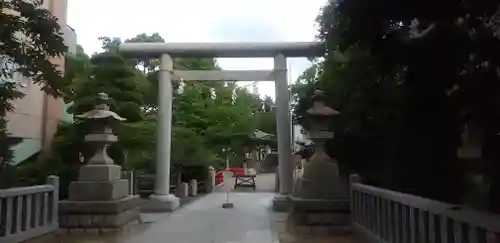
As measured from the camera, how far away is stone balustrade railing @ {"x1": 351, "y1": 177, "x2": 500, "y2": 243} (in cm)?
338

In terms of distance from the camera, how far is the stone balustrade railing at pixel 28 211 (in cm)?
622

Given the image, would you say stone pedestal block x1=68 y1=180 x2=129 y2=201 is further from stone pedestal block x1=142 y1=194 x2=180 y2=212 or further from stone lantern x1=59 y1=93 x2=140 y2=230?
stone pedestal block x1=142 y1=194 x2=180 y2=212

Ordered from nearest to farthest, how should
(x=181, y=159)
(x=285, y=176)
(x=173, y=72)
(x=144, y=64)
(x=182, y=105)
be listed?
(x=285, y=176), (x=173, y=72), (x=181, y=159), (x=182, y=105), (x=144, y=64)

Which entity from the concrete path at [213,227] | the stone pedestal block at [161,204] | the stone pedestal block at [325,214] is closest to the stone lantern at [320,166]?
the stone pedestal block at [325,214]

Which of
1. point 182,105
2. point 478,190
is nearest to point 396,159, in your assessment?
point 478,190

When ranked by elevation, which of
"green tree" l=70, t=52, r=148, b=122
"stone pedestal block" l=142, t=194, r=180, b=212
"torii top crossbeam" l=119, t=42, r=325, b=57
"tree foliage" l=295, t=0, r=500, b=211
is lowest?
"stone pedestal block" l=142, t=194, r=180, b=212

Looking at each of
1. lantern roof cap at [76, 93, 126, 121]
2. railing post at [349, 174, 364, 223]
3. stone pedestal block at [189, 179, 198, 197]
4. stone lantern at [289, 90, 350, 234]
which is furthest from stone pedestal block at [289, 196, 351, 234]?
stone pedestal block at [189, 179, 198, 197]

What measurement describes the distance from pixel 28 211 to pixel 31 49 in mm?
3139

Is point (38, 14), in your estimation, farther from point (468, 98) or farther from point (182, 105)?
point (182, 105)

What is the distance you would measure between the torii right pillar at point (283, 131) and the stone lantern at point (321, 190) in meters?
2.63

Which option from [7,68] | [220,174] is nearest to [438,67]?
[7,68]

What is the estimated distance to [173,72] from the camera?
12.6 metres

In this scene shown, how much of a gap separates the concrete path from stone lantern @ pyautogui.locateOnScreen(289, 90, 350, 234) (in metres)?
0.64

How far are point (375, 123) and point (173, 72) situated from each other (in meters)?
6.31
